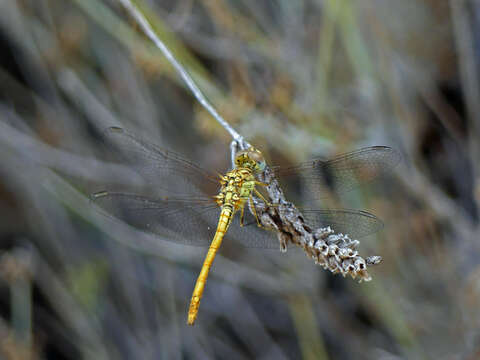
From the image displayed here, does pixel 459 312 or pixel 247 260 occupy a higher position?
pixel 247 260

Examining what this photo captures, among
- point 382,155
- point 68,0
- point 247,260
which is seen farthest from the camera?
point 68,0

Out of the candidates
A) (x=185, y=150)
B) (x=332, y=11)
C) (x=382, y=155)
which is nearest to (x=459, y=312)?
(x=382, y=155)

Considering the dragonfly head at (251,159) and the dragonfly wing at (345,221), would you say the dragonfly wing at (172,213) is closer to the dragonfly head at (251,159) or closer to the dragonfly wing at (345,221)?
the dragonfly head at (251,159)

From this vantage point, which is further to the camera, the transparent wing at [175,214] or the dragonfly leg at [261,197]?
the transparent wing at [175,214]

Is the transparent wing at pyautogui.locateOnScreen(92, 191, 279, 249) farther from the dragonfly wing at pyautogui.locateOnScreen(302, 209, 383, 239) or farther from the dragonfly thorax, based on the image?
the dragonfly wing at pyautogui.locateOnScreen(302, 209, 383, 239)

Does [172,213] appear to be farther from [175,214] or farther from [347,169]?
[347,169]

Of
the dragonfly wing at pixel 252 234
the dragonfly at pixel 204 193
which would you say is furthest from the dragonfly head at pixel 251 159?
the dragonfly wing at pixel 252 234

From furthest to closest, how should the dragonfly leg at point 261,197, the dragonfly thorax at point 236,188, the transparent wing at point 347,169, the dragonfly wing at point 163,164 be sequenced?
the dragonfly wing at point 163,164
the dragonfly thorax at point 236,188
the transparent wing at point 347,169
the dragonfly leg at point 261,197

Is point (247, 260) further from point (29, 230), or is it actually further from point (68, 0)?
point (68, 0)
